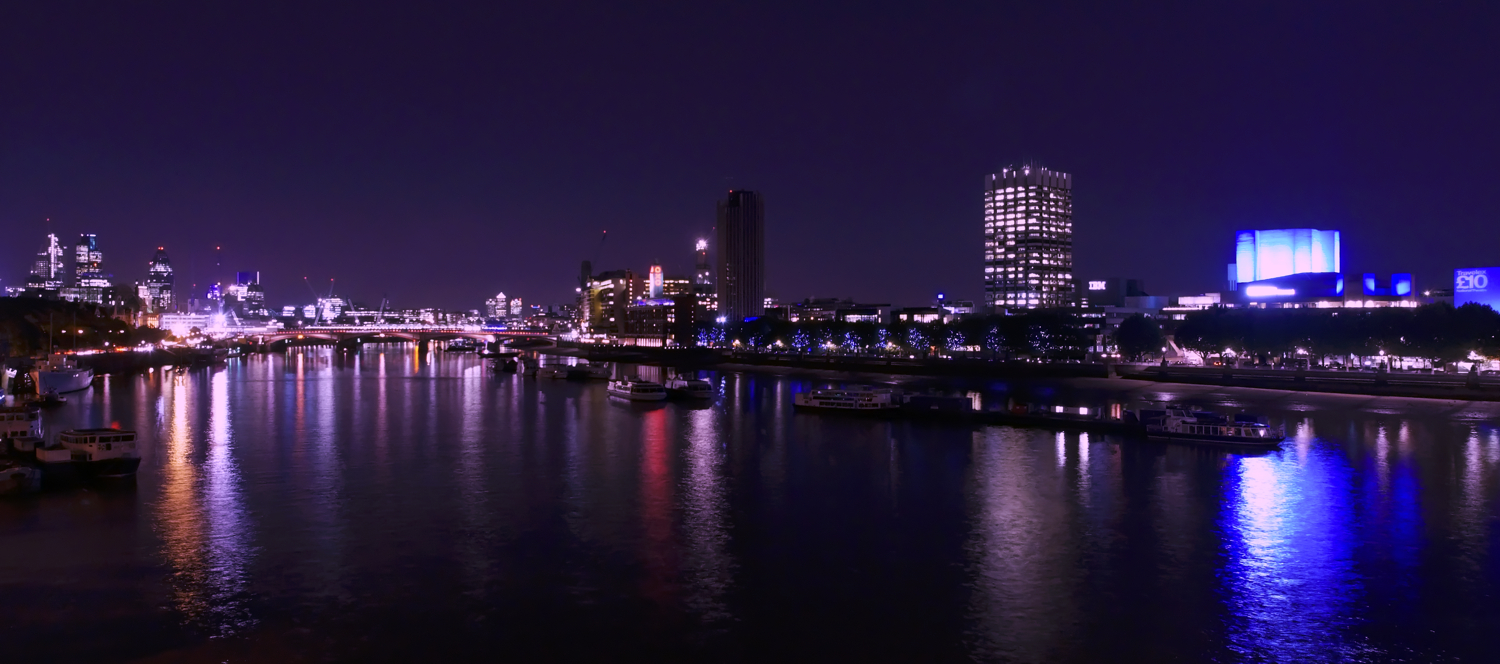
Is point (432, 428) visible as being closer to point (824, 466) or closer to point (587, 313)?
point (824, 466)

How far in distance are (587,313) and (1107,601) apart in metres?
152

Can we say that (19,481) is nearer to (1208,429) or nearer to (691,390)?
(691,390)

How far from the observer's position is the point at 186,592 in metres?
11.7

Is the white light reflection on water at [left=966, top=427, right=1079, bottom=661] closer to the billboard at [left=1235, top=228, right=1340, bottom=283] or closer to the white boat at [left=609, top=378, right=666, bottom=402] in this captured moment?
the white boat at [left=609, top=378, right=666, bottom=402]

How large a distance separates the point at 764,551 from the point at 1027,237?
14186cm

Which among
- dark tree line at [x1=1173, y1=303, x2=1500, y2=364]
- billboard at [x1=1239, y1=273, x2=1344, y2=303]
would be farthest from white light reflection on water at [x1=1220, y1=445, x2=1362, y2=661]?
Result: billboard at [x1=1239, y1=273, x2=1344, y2=303]

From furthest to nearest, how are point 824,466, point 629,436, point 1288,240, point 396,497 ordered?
point 1288,240, point 629,436, point 824,466, point 396,497

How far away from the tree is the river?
33192mm

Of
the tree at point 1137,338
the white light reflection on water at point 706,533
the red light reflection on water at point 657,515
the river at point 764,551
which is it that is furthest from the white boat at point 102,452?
the tree at point 1137,338

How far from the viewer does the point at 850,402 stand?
32719 millimetres

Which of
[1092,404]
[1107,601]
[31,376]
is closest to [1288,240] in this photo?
[1092,404]

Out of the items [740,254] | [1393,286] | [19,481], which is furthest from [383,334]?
[19,481]

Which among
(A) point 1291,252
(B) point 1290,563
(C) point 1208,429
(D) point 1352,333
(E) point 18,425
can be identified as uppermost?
(A) point 1291,252

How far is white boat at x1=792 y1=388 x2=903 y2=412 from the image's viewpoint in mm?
32219
